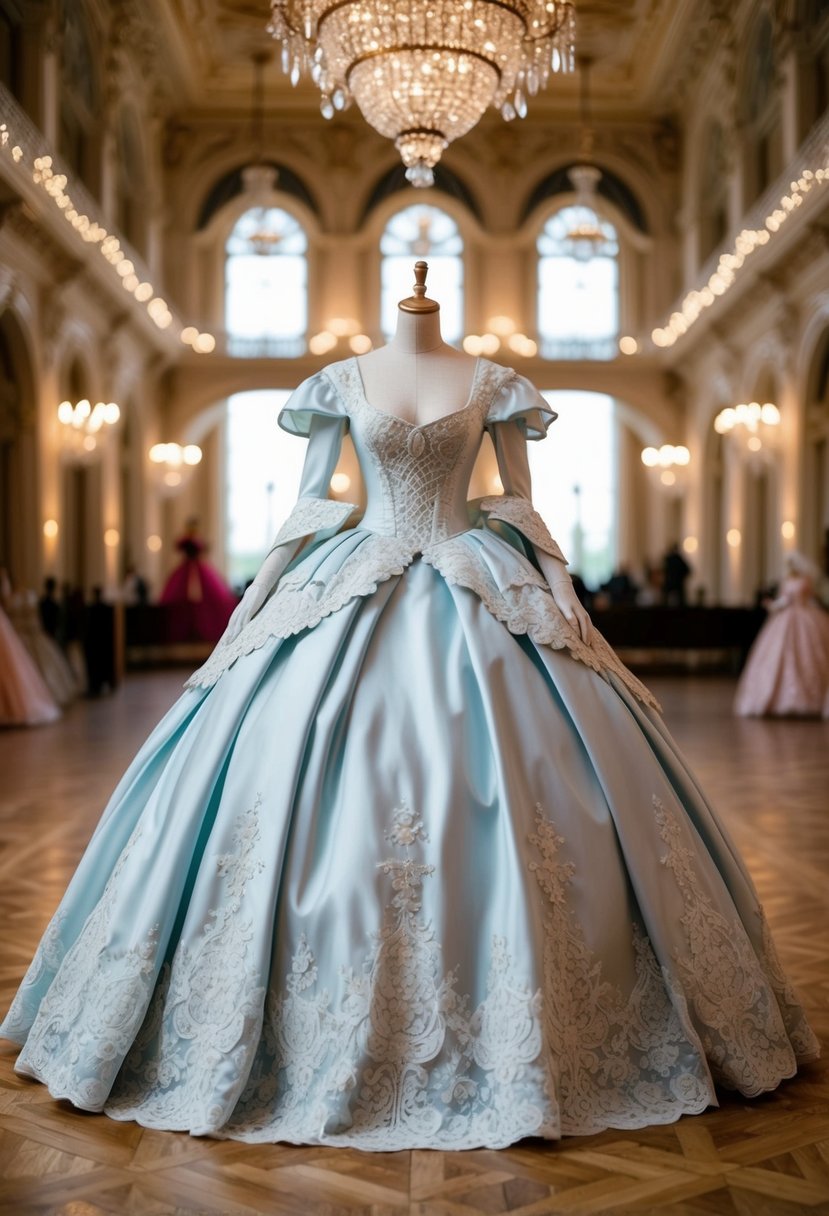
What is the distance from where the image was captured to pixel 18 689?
11039 mm

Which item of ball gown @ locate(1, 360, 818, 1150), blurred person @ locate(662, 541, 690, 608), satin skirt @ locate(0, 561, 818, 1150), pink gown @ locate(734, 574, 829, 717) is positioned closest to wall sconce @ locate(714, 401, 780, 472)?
blurred person @ locate(662, 541, 690, 608)

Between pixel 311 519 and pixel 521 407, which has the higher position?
pixel 521 407

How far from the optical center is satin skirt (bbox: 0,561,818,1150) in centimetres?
262

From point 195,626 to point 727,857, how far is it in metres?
15.5

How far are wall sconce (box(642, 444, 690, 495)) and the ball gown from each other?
736 inches

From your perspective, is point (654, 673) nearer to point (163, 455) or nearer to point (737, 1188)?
point (163, 455)

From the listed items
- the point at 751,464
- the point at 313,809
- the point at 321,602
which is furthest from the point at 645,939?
the point at 751,464

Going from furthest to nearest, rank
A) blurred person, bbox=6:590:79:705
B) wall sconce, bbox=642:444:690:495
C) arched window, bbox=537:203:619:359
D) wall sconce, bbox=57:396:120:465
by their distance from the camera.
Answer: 1. arched window, bbox=537:203:619:359
2. wall sconce, bbox=642:444:690:495
3. wall sconce, bbox=57:396:120:465
4. blurred person, bbox=6:590:79:705

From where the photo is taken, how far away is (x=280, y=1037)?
8.86 feet

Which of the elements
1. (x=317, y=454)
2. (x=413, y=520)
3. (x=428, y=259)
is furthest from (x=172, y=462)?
(x=413, y=520)
